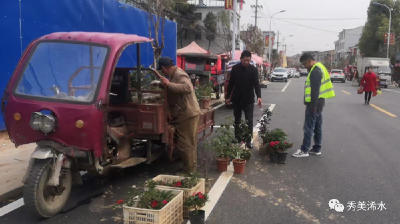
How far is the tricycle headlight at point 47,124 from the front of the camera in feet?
12.9

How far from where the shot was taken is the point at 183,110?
5312 millimetres

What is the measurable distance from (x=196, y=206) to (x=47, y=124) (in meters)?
1.85

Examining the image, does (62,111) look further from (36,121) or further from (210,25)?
(210,25)

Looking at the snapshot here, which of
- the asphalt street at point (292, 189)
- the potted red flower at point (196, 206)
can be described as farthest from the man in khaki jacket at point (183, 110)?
the potted red flower at point (196, 206)

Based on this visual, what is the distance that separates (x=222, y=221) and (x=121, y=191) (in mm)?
1658

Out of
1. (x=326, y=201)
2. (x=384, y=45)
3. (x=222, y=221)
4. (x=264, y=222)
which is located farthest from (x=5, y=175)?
(x=384, y=45)

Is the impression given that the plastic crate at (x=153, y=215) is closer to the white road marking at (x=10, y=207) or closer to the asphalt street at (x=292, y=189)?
the asphalt street at (x=292, y=189)

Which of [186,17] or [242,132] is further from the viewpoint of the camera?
[186,17]

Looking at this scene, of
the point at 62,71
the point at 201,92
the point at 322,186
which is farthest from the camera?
the point at 201,92

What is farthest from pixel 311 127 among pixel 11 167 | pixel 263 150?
pixel 11 167

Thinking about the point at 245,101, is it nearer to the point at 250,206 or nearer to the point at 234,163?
the point at 234,163

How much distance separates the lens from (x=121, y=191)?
507 centimetres

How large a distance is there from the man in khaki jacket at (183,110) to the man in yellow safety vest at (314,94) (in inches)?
94.5

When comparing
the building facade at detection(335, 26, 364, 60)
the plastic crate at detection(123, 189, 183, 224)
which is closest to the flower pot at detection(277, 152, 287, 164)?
the plastic crate at detection(123, 189, 183, 224)
